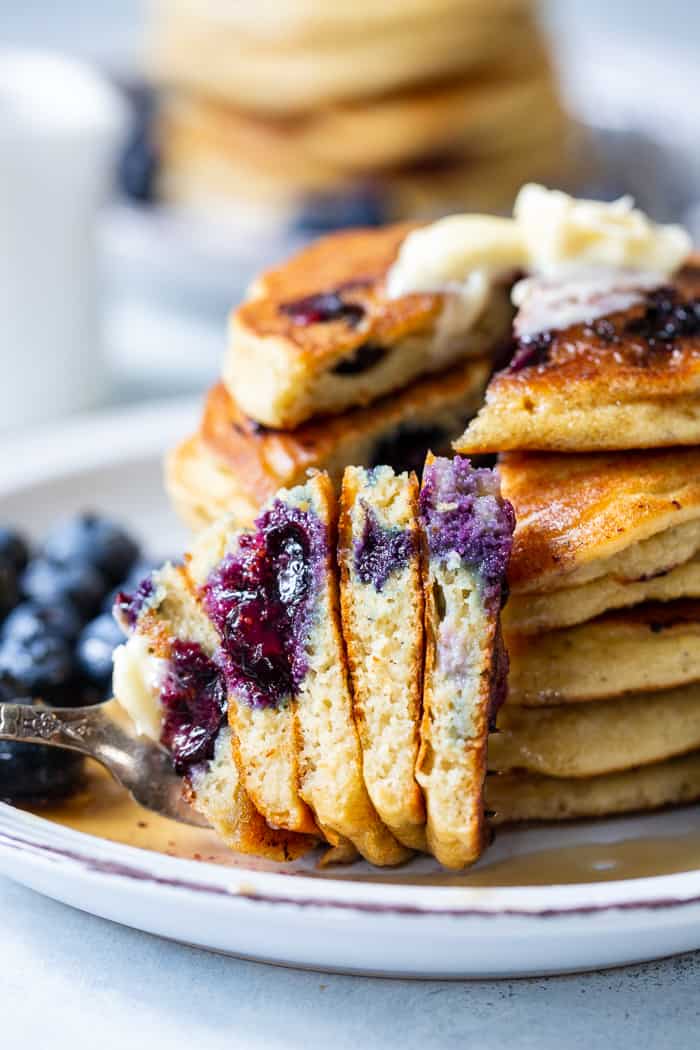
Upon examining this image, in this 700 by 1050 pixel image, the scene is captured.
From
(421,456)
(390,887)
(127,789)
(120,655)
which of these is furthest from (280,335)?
(390,887)

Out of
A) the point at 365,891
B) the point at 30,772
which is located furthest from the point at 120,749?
the point at 365,891

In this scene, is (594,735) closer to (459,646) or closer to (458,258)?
(459,646)

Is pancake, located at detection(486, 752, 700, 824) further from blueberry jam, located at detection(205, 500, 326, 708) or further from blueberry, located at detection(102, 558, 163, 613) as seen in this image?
blueberry, located at detection(102, 558, 163, 613)

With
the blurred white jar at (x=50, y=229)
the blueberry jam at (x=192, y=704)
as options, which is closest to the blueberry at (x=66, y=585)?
the blueberry jam at (x=192, y=704)

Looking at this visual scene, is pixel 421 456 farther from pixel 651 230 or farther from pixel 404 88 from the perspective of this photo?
pixel 404 88

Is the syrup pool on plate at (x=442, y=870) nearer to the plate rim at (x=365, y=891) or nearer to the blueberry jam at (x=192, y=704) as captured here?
the blueberry jam at (x=192, y=704)

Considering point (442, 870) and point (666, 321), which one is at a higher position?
point (666, 321)
